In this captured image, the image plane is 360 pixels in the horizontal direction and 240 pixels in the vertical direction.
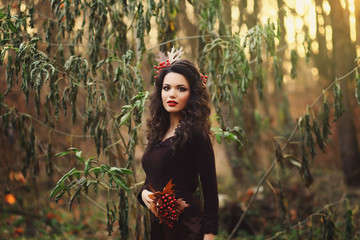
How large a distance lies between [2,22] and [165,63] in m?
1.30

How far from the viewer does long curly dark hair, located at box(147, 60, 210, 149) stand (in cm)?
202

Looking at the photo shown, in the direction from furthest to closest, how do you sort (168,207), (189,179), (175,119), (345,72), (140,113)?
1. (345,72)
2. (140,113)
3. (175,119)
4. (189,179)
5. (168,207)

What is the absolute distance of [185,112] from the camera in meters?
2.09

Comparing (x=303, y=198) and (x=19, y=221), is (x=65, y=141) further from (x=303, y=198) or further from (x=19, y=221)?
(x=303, y=198)

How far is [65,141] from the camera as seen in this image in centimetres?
491

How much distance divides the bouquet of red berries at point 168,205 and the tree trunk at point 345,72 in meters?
4.03

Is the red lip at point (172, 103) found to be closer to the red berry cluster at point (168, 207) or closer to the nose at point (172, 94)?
the nose at point (172, 94)

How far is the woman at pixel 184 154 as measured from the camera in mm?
1974

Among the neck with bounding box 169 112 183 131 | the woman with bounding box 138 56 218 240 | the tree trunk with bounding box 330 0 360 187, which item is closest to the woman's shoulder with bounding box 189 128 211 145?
the woman with bounding box 138 56 218 240

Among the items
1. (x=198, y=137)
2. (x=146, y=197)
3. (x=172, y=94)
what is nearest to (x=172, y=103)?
(x=172, y=94)

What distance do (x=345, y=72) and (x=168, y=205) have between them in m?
4.10

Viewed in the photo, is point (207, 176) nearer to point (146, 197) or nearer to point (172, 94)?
point (146, 197)

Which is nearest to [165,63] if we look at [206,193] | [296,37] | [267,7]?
[206,193]

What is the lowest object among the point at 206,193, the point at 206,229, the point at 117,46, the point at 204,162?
the point at 206,229
